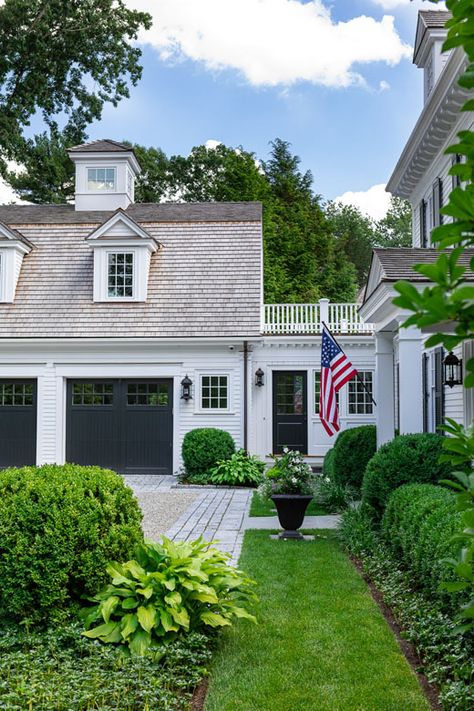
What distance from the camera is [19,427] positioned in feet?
55.2

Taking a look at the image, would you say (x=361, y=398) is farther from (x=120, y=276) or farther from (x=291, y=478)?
(x=291, y=478)

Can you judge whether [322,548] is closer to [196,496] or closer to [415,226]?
[196,496]

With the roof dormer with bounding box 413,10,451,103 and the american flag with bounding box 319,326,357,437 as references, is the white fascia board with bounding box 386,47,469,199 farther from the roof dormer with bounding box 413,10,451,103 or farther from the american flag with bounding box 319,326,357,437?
the american flag with bounding box 319,326,357,437

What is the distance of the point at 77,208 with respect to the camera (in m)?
20.1

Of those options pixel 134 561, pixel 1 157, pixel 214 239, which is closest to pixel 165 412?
pixel 214 239

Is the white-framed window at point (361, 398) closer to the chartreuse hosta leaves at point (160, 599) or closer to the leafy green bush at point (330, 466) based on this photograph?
the leafy green bush at point (330, 466)

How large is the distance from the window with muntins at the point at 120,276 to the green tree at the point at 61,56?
8.88m

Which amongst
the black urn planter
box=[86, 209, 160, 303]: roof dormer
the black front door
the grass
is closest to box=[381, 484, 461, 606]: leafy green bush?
the black urn planter

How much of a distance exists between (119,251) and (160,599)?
42.8ft

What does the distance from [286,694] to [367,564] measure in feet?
10.2

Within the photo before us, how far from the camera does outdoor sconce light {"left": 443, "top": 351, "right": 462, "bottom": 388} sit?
8.98 meters

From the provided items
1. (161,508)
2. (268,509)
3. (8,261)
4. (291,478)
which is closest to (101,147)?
(8,261)

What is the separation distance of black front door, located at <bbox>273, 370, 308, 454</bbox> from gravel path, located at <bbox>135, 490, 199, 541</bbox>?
14.7 feet

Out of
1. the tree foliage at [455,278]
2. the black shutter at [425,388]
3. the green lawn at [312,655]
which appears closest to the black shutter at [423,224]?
the black shutter at [425,388]
